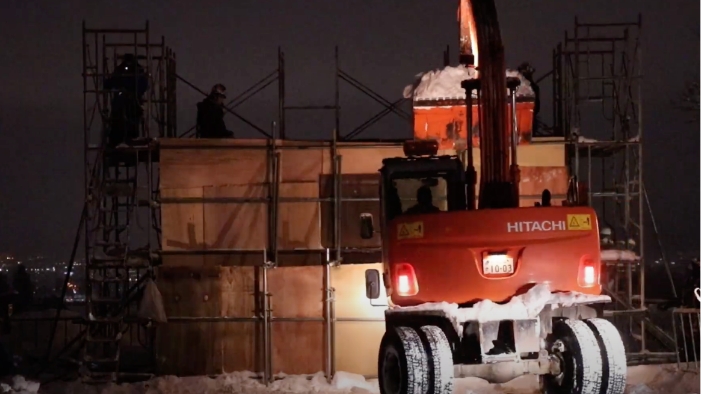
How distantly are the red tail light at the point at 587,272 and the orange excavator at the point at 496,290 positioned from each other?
11 mm

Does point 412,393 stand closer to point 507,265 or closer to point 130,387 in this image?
point 507,265

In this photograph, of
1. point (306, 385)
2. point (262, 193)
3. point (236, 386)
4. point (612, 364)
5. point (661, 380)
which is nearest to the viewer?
point (612, 364)

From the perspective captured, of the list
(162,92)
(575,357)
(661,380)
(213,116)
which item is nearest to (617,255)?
(661,380)

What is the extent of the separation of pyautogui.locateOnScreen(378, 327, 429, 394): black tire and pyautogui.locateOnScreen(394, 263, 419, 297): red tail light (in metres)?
0.43

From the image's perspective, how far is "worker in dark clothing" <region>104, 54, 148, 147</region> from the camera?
55.2 feet

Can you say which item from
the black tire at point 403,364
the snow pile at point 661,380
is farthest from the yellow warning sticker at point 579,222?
the snow pile at point 661,380

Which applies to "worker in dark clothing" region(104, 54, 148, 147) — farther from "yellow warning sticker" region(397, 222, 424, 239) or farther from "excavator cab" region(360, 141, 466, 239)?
"yellow warning sticker" region(397, 222, 424, 239)

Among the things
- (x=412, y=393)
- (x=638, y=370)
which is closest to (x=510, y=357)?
(x=412, y=393)

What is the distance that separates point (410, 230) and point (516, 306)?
143 cm

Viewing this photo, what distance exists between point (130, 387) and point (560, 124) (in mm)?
8643

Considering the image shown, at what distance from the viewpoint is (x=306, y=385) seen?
1544 centimetres

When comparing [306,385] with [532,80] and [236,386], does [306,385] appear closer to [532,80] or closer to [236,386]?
[236,386]

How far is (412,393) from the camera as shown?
10.5 m

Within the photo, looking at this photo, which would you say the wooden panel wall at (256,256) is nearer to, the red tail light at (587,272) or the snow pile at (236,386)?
the snow pile at (236,386)
